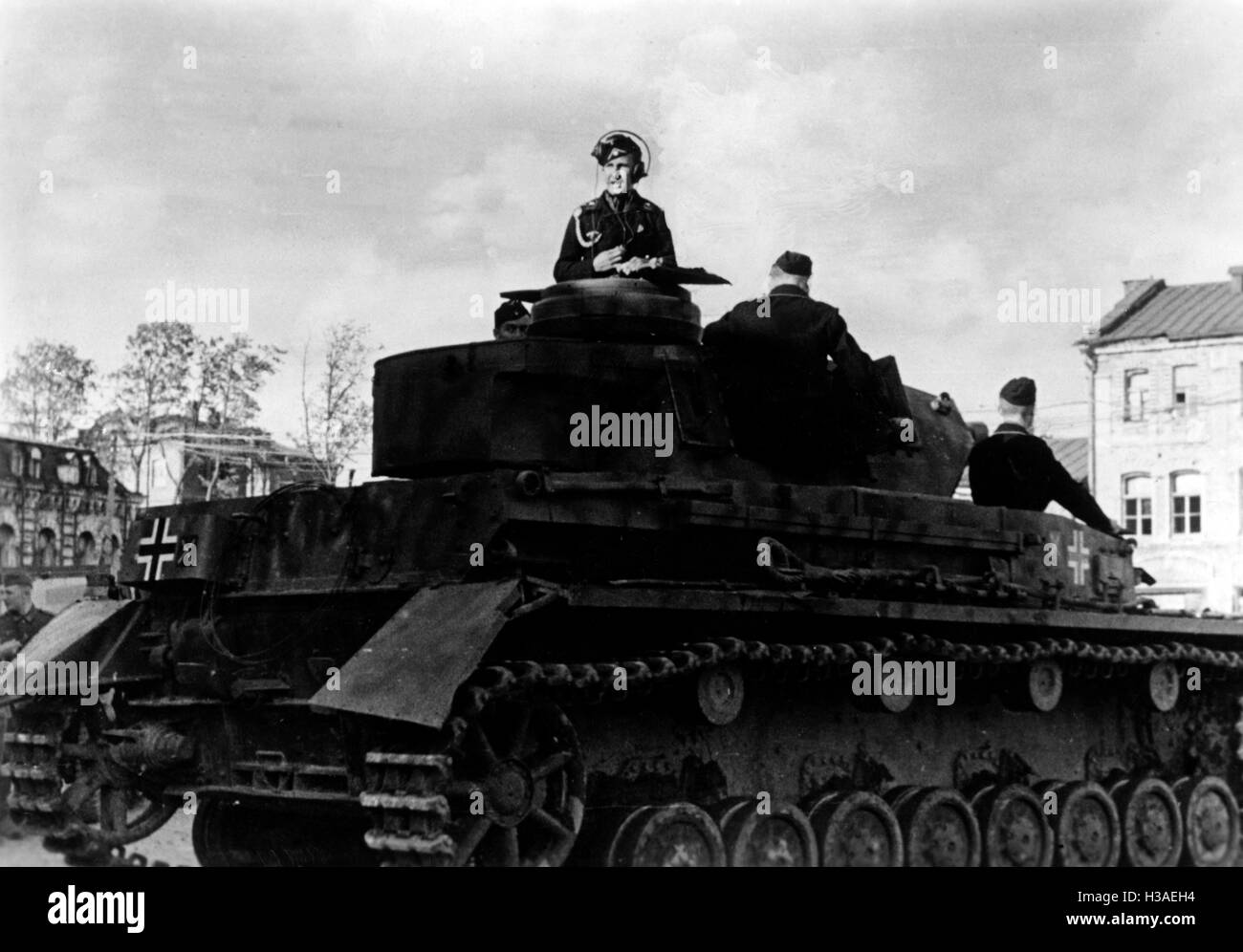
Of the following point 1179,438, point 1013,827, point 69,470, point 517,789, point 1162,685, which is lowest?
point 1013,827

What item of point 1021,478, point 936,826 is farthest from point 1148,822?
point 1021,478

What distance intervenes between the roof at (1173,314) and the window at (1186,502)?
2487 millimetres

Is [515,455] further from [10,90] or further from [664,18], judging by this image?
[10,90]

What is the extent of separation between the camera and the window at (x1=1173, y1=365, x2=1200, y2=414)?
27312 millimetres

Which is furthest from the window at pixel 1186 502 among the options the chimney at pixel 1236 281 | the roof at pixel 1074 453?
the roof at pixel 1074 453

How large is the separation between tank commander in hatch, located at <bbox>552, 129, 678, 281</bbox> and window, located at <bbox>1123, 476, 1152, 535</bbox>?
20633 mm

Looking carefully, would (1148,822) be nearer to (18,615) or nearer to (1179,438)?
(18,615)

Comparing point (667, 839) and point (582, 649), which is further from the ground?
point (582, 649)

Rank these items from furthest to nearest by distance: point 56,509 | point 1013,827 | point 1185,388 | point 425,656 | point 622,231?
1. point 1185,388
2. point 56,509
3. point 1013,827
4. point 622,231
5. point 425,656

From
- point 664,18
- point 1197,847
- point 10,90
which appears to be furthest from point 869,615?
point 10,90

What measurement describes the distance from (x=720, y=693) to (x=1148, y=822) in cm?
447

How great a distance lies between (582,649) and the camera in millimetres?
8570

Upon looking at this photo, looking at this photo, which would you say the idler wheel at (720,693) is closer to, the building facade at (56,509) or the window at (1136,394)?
the building facade at (56,509)
